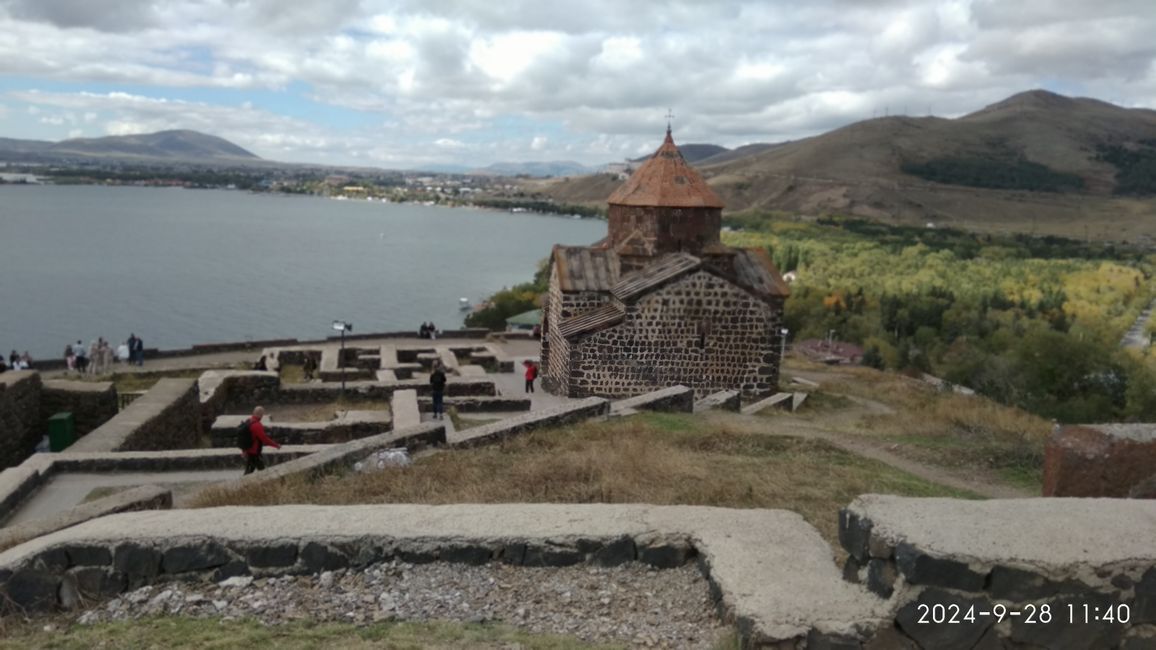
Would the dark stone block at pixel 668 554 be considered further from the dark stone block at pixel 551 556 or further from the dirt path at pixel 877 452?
the dirt path at pixel 877 452

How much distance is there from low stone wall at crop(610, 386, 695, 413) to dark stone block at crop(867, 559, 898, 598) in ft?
23.2

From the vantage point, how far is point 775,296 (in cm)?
1608

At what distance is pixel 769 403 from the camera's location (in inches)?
600

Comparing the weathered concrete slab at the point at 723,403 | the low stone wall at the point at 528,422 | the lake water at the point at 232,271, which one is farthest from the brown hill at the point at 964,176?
the low stone wall at the point at 528,422

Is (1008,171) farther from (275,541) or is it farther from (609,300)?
(275,541)

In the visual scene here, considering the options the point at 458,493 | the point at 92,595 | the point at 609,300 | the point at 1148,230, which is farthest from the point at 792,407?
the point at 1148,230

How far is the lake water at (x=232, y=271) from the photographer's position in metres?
46.2

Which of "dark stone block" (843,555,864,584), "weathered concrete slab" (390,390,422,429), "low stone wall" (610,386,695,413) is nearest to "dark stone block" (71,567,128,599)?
"dark stone block" (843,555,864,584)

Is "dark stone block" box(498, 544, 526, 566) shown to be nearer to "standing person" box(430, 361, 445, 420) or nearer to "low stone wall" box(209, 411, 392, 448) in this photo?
"low stone wall" box(209, 411, 392, 448)

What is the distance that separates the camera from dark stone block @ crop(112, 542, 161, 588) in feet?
16.4

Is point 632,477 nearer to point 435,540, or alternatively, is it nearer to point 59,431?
point 435,540

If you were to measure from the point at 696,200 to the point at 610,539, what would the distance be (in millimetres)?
12260

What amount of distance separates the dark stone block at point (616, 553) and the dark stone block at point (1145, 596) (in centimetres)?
247

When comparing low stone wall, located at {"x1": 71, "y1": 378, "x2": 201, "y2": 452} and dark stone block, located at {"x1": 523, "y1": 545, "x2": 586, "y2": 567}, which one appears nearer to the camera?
dark stone block, located at {"x1": 523, "y1": 545, "x2": 586, "y2": 567}
